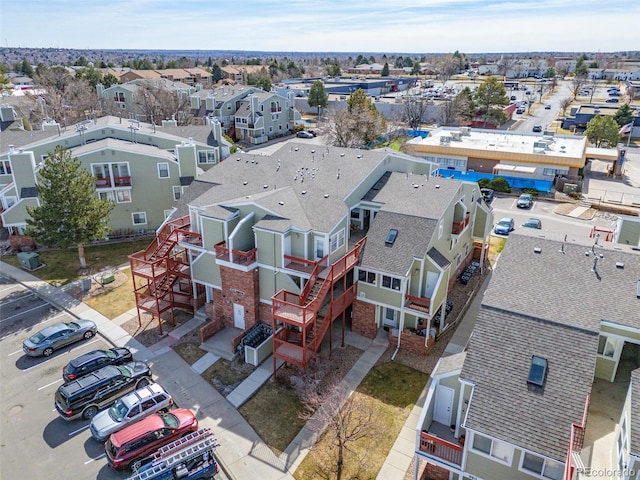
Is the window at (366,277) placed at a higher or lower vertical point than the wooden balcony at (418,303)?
higher

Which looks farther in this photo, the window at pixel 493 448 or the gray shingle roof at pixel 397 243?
the gray shingle roof at pixel 397 243

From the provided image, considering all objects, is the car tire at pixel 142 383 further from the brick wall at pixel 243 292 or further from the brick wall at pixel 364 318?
the brick wall at pixel 364 318

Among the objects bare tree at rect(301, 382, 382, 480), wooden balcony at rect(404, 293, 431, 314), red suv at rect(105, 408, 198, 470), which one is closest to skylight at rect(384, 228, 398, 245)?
wooden balcony at rect(404, 293, 431, 314)

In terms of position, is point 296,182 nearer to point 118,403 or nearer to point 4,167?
point 118,403

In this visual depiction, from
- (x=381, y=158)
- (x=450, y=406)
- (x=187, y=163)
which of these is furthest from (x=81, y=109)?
(x=450, y=406)

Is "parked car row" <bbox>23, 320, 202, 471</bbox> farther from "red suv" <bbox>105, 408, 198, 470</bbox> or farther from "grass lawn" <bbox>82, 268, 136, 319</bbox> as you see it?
"grass lawn" <bbox>82, 268, 136, 319</bbox>

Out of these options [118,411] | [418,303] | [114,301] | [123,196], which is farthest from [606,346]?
→ [123,196]

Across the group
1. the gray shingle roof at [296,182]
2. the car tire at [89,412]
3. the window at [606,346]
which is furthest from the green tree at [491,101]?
the car tire at [89,412]

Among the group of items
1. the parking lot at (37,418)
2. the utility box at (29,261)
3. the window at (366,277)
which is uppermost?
the window at (366,277)
